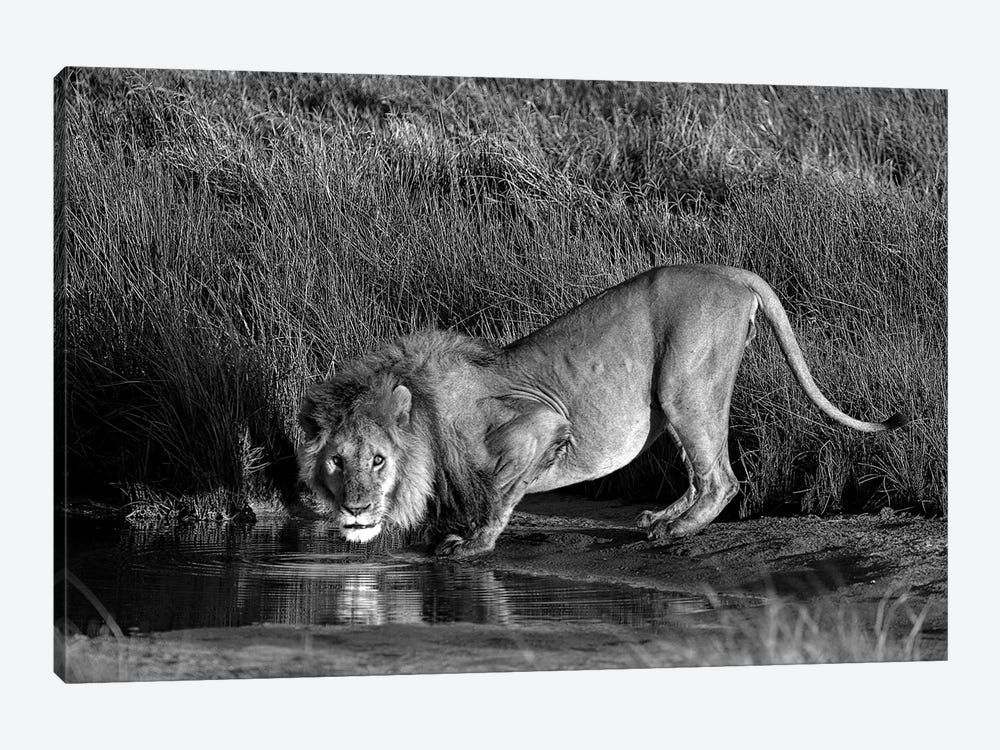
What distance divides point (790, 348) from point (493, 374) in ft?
3.90

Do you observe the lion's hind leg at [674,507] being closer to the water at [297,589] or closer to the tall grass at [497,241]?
the tall grass at [497,241]

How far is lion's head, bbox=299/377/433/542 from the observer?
6441mm

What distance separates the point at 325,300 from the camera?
7109 mm

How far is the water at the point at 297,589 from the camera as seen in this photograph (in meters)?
6.26

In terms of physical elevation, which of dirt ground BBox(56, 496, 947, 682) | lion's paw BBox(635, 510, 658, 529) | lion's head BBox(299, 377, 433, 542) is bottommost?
dirt ground BBox(56, 496, 947, 682)

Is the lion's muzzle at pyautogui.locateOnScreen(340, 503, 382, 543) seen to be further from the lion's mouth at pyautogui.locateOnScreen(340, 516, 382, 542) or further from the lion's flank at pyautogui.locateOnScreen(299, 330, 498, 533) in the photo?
the lion's flank at pyautogui.locateOnScreen(299, 330, 498, 533)

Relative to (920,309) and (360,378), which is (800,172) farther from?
(360,378)

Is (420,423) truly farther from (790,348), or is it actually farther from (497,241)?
(790,348)

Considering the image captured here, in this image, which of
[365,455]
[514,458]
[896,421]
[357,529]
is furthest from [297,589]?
[896,421]

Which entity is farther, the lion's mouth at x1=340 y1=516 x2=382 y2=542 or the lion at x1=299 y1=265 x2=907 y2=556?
the lion at x1=299 y1=265 x2=907 y2=556

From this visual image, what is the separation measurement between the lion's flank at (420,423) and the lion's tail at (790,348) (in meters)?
1.09

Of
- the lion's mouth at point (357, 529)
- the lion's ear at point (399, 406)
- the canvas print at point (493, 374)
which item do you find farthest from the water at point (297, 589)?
the lion's ear at point (399, 406)

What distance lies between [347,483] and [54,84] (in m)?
1.79

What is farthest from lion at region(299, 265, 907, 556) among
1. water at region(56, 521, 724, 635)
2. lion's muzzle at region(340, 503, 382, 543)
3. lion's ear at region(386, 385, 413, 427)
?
water at region(56, 521, 724, 635)
